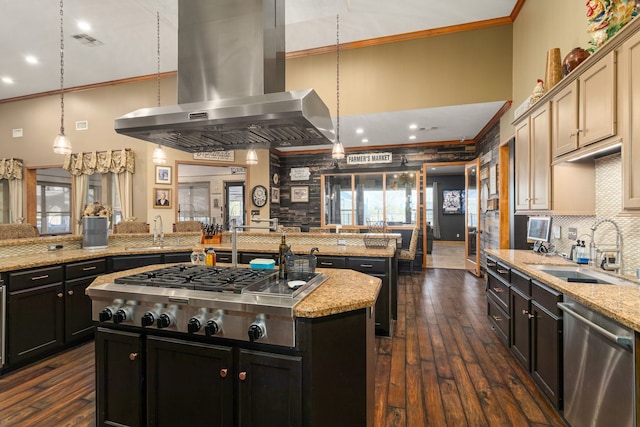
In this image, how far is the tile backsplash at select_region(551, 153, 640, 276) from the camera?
2.12 metres

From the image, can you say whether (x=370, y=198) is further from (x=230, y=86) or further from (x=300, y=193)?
(x=230, y=86)

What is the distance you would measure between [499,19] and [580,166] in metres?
2.88

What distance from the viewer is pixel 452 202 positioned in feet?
37.3

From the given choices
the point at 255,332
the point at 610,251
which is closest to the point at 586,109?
the point at 610,251

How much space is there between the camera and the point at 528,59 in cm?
370

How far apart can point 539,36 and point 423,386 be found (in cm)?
383

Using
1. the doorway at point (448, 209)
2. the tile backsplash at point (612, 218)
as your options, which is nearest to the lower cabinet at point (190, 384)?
the tile backsplash at point (612, 218)

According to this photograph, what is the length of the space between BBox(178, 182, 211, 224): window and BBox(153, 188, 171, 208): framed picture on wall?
3751 millimetres

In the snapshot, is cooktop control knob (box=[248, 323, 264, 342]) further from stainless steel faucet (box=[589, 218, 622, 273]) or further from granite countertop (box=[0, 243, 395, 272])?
stainless steel faucet (box=[589, 218, 622, 273])

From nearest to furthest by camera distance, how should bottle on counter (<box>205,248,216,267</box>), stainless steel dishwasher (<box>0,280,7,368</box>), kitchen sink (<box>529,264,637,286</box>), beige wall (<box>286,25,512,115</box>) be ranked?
kitchen sink (<box>529,264,637,286</box>) < bottle on counter (<box>205,248,216,267</box>) < stainless steel dishwasher (<box>0,280,7,368</box>) < beige wall (<box>286,25,512,115</box>)

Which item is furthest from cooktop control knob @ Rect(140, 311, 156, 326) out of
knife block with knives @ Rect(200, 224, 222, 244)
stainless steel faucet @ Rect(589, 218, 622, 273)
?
stainless steel faucet @ Rect(589, 218, 622, 273)

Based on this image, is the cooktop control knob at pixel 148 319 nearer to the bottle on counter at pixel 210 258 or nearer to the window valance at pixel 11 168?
the bottle on counter at pixel 210 258

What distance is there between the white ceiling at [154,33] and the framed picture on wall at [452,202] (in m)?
5.70

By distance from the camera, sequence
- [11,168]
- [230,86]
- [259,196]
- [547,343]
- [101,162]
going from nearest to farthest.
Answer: [230,86]
[547,343]
[101,162]
[11,168]
[259,196]
